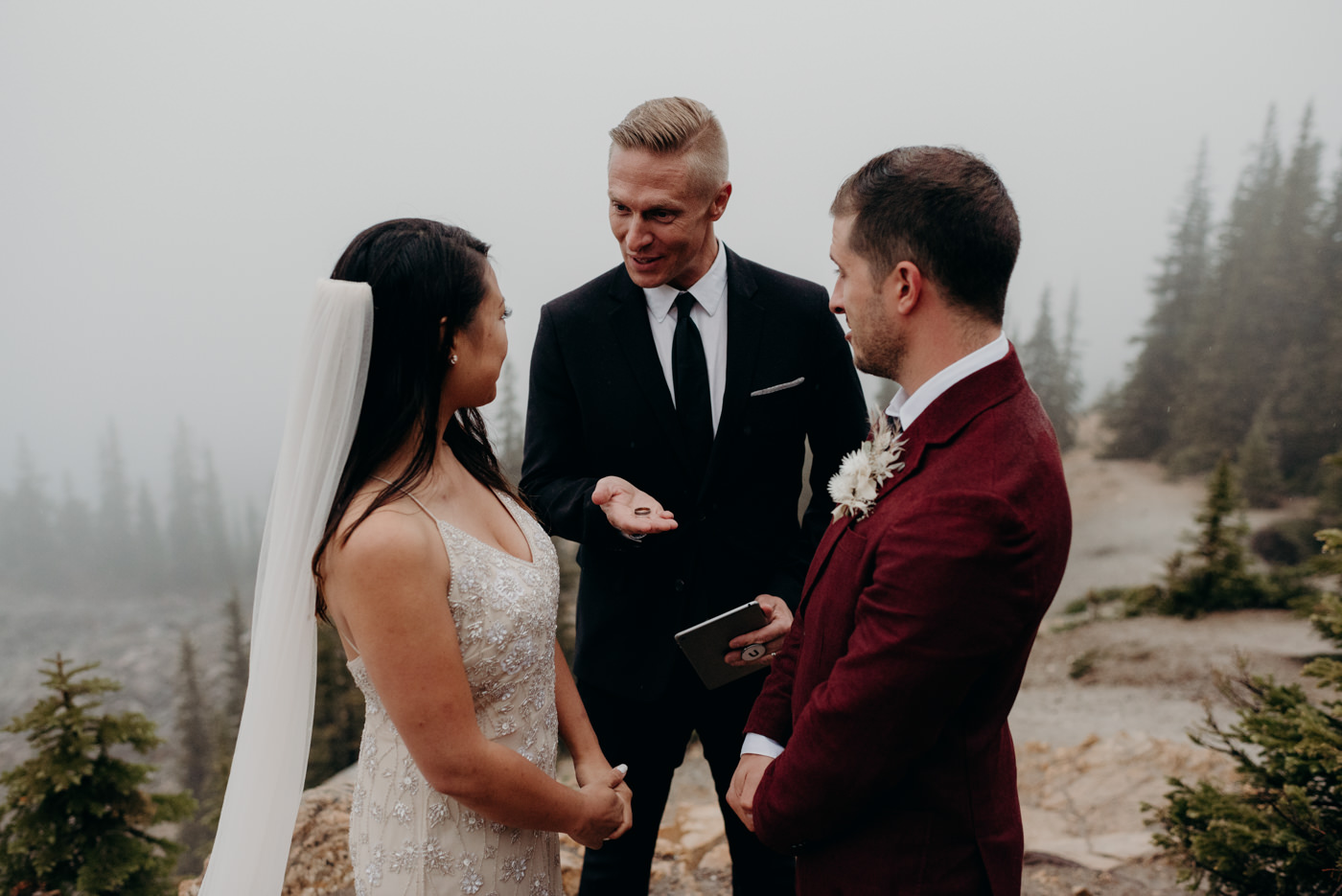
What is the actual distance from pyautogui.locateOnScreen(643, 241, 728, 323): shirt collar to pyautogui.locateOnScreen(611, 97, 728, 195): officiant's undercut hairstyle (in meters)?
0.26

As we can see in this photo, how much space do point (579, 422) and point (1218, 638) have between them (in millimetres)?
11091

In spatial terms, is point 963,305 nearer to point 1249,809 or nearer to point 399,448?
point 399,448

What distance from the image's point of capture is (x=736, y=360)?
2.55 meters

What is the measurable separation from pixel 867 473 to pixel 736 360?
1.01m

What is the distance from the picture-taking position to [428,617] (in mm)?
1557

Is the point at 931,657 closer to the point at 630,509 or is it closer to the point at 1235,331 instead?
the point at 630,509

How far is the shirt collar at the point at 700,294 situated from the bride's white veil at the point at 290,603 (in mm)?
1087

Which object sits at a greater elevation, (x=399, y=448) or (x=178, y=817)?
(x=399, y=448)

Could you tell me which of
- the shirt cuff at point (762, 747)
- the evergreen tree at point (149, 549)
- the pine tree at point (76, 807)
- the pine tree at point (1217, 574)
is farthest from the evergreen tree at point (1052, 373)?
the evergreen tree at point (149, 549)

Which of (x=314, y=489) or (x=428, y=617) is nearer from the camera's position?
(x=428, y=617)

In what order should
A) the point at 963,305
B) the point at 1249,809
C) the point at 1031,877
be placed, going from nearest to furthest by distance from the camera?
the point at 963,305, the point at 1249,809, the point at 1031,877

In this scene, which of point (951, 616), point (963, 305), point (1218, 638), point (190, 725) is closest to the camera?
point (951, 616)

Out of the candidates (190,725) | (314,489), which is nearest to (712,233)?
(314,489)

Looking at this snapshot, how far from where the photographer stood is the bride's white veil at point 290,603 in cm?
172
